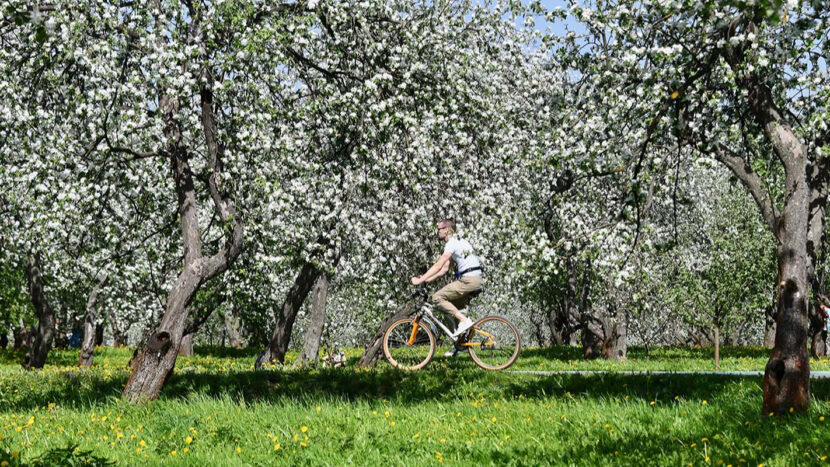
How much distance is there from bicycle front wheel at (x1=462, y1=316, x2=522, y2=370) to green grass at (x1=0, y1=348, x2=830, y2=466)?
1170mm

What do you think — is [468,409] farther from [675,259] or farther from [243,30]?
[675,259]

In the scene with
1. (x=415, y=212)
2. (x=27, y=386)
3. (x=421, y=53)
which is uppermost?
(x=421, y=53)

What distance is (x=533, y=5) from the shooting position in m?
11.4

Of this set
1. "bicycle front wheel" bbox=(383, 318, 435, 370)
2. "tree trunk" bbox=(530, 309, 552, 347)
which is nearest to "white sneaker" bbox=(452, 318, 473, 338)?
"bicycle front wheel" bbox=(383, 318, 435, 370)

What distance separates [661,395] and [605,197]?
37.1ft

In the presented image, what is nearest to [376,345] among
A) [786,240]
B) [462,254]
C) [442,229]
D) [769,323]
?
[462,254]

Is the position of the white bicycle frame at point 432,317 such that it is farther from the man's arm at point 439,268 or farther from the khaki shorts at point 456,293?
the man's arm at point 439,268

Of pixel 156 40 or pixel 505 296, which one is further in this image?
pixel 505 296

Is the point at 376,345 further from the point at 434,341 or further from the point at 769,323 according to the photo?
the point at 769,323

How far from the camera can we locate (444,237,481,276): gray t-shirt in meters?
11.6

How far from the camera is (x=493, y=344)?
42.0ft

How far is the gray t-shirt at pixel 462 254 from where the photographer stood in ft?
37.9

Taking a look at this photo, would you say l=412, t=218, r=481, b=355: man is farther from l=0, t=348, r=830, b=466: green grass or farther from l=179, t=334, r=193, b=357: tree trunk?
l=179, t=334, r=193, b=357: tree trunk

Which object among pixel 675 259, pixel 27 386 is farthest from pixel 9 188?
pixel 675 259
